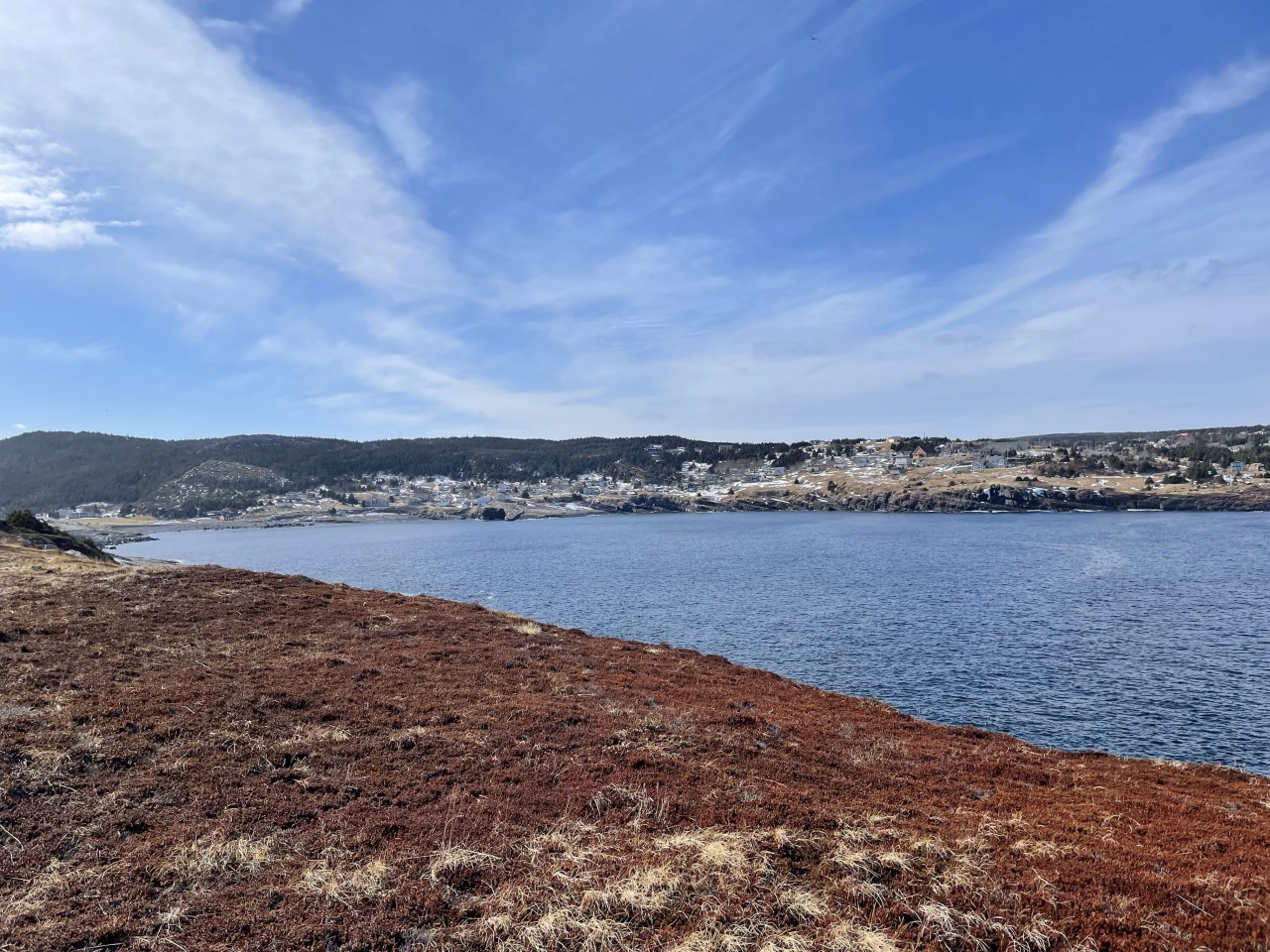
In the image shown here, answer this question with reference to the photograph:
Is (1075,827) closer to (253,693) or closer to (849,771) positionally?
(849,771)

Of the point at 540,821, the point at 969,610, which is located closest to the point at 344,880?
the point at 540,821

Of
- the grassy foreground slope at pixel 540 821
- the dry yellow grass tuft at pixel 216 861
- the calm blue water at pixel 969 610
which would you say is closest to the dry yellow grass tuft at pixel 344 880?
the grassy foreground slope at pixel 540 821

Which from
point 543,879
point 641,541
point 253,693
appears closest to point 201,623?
point 253,693

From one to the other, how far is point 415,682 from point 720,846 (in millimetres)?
11821

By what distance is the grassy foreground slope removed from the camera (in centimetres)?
746

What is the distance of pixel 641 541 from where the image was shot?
438ft

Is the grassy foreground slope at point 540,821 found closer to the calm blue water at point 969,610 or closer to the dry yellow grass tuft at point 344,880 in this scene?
the dry yellow grass tuft at point 344,880

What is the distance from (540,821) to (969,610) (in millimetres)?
53841

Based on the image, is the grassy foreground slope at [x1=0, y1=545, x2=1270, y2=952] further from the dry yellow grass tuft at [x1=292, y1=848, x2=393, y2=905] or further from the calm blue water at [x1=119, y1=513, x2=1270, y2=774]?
the calm blue water at [x1=119, y1=513, x2=1270, y2=774]

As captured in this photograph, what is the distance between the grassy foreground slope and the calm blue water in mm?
14019

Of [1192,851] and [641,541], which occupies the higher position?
[1192,851]

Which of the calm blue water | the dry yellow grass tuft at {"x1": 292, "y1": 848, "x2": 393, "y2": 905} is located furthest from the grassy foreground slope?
the calm blue water

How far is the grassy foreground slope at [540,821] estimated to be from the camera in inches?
294

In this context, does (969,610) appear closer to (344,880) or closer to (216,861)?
(344,880)
